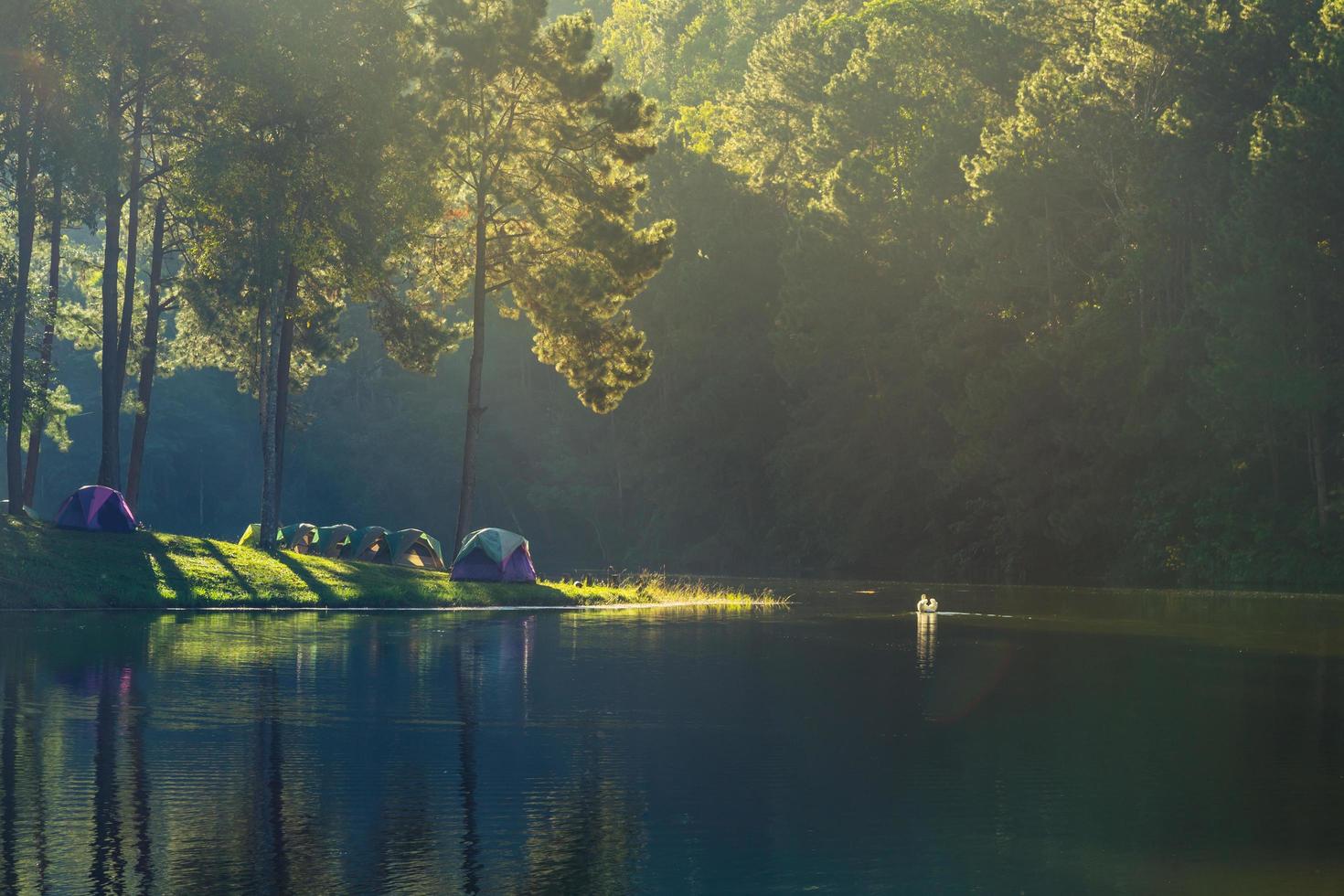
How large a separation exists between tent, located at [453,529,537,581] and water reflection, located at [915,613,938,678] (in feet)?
39.0

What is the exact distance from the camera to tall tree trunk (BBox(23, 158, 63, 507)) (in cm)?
4569

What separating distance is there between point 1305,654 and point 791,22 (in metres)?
79.4

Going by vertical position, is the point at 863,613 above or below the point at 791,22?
below

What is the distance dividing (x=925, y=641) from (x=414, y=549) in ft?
105

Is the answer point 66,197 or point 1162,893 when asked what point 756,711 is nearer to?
point 1162,893

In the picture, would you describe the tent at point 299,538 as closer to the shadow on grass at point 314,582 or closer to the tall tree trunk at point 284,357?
the tall tree trunk at point 284,357

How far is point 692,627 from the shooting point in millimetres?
35938

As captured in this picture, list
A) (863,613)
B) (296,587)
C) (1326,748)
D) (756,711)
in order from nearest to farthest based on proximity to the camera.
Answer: (1326,748), (756,711), (296,587), (863,613)

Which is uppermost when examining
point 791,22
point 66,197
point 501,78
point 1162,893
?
point 791,22

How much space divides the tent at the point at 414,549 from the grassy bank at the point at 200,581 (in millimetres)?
12806

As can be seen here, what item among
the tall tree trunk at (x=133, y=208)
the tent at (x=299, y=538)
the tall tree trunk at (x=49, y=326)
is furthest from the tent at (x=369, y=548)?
the tall tree trunk at (x=133, y=208)

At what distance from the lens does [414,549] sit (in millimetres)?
61219

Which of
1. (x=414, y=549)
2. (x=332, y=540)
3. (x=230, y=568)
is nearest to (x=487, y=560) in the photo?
(x=230, y=568)

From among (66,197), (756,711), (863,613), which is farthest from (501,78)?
(756,711)
